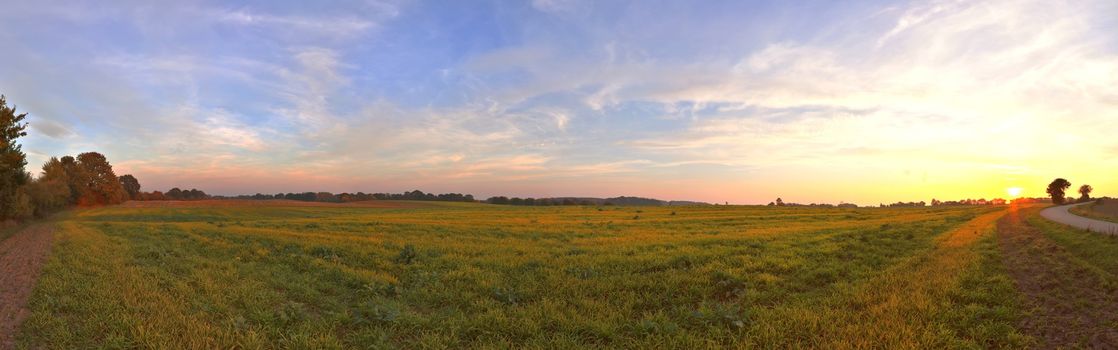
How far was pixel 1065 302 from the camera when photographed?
8.74 metres

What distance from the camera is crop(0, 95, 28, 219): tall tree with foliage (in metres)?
31.6

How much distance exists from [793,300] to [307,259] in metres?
13.2

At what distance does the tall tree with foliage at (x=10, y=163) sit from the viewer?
31.6 meters

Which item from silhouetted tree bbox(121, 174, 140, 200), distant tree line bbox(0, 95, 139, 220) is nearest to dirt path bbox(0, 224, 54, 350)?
distant tree line bbox(0, 95, 139, 220)

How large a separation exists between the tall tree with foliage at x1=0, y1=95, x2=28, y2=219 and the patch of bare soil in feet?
161

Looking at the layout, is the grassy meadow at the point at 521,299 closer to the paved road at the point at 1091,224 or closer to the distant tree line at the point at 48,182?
the paved road at the point at 1091,224

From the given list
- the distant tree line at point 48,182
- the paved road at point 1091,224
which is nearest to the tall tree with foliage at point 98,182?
the distant tree line at point 48,182

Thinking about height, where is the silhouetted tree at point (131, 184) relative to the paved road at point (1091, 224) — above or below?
above

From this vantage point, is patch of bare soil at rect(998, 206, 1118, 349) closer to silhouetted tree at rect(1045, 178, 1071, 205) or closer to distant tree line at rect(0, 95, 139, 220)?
distant tree line at rect(0, 95, 139, 220)

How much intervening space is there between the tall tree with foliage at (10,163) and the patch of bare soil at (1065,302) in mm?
48995

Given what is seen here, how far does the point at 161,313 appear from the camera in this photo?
25.8 ft

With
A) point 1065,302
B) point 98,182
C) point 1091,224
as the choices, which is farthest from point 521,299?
point 98,182

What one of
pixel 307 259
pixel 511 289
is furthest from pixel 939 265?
pixel 307 259

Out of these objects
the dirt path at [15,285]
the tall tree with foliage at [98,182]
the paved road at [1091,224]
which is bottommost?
the dirt path at [15,285]
